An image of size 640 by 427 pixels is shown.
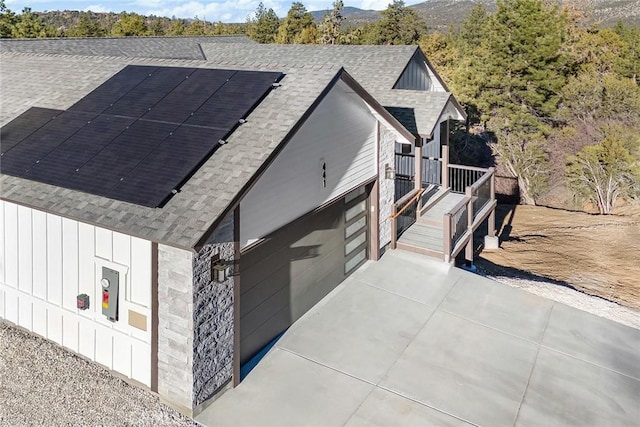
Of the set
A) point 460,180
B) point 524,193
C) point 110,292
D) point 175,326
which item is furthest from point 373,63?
point 524,193

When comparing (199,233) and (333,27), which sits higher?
(333,27)

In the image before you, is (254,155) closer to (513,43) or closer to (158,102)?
(158,102)

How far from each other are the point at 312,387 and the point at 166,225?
3.44 m

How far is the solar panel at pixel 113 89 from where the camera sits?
31.2ft

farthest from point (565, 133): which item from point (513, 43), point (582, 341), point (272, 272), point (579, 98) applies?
point (272, 272)

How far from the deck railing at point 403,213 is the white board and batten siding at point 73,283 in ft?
23.6

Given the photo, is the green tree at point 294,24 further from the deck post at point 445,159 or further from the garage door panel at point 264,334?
the garage door panel at point 264,334

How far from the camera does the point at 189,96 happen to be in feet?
29.6

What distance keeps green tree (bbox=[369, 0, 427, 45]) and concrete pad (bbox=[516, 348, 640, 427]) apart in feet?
156

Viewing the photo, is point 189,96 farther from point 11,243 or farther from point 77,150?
point 11,243

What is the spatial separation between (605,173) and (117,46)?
88.1 ft

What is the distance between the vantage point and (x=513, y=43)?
35.2 metres

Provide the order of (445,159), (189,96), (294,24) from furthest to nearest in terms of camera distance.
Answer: (294,24) → (445,159) → (189,96)

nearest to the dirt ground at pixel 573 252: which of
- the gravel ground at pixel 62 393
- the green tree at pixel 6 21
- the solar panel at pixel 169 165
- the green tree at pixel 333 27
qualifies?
the solar panel at pixel 169 165
